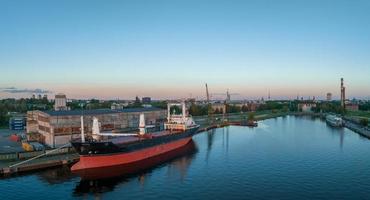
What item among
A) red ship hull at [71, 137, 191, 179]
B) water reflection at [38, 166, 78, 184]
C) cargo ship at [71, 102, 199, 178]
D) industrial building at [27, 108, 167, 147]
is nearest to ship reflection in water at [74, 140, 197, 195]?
red ship hull at [71, 137, 191, 179]

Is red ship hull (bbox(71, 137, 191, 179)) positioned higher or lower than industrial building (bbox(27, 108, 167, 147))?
lower

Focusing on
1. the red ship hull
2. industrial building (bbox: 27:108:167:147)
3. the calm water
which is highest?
industrial building (bbox: 27:108:167:147)

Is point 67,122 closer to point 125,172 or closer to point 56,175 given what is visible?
point 56,175

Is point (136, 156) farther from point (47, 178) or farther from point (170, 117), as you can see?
point (170, 117)

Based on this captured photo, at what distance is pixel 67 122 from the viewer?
122 feet

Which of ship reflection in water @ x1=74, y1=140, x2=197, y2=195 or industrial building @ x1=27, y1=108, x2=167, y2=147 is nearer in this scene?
ship reflection in water @ x1=74, y1=140, x2=197, y2=195

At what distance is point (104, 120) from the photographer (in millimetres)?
42500

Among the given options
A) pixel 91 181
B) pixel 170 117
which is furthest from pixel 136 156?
pixel 170 117

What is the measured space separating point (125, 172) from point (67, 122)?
507 inches

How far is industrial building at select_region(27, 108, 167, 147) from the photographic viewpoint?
36.2 metres

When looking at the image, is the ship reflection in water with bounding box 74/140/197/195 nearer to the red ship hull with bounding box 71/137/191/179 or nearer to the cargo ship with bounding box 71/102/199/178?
the red ship hull with bounding box 71/137/191/179

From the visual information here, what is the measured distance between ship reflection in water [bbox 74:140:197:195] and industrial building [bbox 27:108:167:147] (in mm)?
10200

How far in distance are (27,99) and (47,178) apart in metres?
130

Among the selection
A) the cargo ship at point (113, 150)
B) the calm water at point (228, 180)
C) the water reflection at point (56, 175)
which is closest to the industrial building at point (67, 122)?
the cargo ship at point (113, 150)
